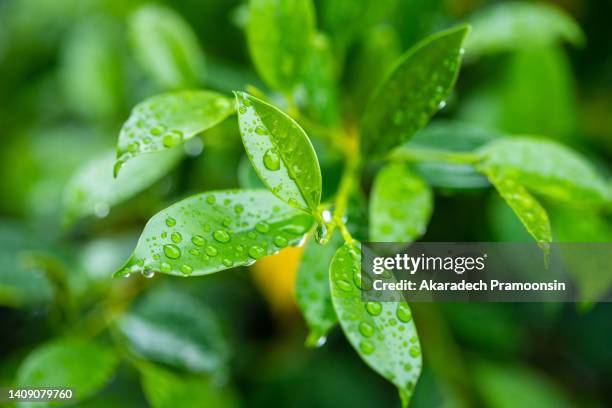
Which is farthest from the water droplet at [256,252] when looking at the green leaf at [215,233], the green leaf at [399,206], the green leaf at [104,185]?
the green leaf at [104,185]

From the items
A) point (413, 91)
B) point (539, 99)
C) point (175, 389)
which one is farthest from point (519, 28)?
point (175, 389)

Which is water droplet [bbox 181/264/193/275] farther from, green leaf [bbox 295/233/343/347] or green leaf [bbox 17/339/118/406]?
green leaf [bbox 17/339/118/406]

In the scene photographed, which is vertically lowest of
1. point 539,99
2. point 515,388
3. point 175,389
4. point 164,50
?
point 515,388

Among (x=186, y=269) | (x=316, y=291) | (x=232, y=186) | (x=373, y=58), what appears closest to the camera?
(x=186, y=269)

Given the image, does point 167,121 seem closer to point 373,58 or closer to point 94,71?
point 373,58

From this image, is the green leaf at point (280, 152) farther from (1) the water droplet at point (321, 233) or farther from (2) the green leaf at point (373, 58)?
(2) the green leaf at point (373, 58)

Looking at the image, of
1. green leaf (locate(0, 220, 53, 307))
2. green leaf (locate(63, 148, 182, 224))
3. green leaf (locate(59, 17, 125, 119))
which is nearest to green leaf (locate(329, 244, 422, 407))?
green leaf (locate(63, 148, 182, 224))

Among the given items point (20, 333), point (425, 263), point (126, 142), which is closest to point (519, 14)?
point (425, 263)
